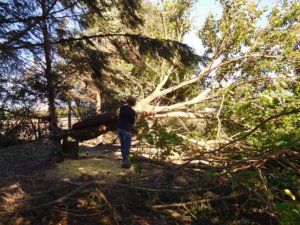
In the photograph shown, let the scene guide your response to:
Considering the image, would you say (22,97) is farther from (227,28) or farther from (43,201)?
(227,28)

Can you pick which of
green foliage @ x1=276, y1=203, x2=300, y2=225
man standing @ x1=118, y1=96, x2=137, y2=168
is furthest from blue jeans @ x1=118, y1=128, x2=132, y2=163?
green foliage @ x1=276, y1=203, x2=300, y2=225

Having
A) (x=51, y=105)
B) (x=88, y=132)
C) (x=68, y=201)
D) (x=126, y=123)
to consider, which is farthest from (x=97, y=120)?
(x=68, y=201)

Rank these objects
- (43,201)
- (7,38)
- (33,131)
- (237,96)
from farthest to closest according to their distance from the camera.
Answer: (33,131) < (237,96) < (7,38) < (43,201)

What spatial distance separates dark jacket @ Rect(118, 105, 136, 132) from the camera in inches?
260

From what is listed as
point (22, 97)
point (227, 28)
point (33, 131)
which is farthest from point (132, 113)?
point (33, 131)

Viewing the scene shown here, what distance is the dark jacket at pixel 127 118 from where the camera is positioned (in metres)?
6.61

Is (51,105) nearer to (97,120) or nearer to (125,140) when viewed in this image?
(97,120)

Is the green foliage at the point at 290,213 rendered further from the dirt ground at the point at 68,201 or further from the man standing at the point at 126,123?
the man standing at the point at 126,123

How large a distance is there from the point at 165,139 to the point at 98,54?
107 inches

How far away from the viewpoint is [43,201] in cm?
429

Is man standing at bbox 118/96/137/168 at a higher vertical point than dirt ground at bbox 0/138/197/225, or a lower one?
higher

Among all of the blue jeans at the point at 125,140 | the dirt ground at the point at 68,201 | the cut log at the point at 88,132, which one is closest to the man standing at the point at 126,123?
the blue jeans at the point at 125,140

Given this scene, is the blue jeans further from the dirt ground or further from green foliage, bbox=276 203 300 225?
green foliage, bbox=276 203 300 225

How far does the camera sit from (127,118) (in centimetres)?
665
